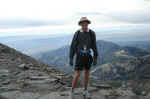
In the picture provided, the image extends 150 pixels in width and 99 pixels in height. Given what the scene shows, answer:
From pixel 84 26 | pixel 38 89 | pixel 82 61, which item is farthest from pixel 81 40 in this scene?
pixel 38 89

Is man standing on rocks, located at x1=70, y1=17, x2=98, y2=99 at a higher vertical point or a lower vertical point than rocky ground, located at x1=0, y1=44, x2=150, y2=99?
higher

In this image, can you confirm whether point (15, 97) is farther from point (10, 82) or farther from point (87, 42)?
point (87, 42)

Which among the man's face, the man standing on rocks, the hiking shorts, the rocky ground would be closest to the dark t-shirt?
the man standing on rocks

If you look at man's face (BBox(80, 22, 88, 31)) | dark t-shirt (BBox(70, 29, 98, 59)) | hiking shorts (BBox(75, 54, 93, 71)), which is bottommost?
hiking shorts (BBox(75, 54, 93, 71))

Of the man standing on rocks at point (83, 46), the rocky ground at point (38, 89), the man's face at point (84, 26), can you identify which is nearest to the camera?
the man's face at point (84, 26)

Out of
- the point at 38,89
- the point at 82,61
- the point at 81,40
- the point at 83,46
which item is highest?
the point at 81,40

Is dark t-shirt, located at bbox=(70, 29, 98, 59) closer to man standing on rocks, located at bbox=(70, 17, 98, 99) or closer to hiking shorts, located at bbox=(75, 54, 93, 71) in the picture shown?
man standing on rocks, located at bbox=(70, 17, 98, 99)

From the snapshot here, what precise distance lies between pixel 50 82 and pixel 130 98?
613 cm

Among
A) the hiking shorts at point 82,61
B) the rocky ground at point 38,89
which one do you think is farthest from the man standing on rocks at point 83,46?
the rocky ground at point 38,89

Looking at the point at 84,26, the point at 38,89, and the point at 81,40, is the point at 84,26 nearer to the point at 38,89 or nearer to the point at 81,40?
the point at 81,40

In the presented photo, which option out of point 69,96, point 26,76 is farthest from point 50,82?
point 69,96

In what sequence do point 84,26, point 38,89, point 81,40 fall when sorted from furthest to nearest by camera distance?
point 38,89 < point 81,40 < point 84,26

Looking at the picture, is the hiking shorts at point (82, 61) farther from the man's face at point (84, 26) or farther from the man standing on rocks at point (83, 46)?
the man's face at point (84, 26)

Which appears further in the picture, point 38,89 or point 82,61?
point 38,89
